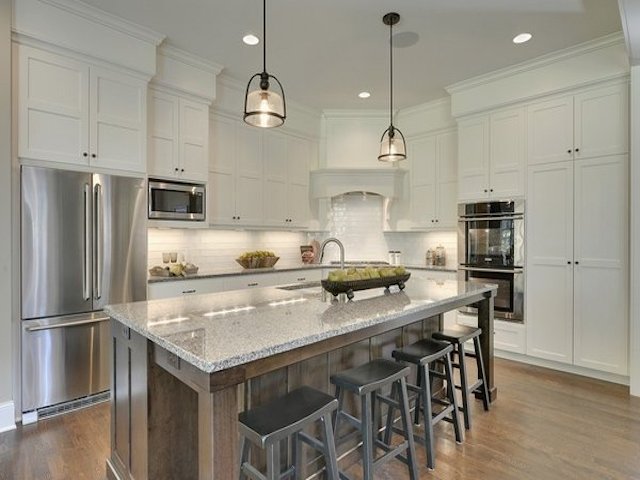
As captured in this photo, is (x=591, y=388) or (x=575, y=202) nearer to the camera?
(x=591, y=388)

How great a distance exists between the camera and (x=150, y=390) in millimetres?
1621

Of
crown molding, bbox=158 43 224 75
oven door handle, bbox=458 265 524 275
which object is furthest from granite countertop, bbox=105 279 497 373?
crown molding, bbox=158 43 224 75

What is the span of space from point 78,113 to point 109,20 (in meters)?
0.82

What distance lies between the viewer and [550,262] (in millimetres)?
3697

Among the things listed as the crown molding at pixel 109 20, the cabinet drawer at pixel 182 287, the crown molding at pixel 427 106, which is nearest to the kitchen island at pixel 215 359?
the cabinet drawer at pixel 182 287

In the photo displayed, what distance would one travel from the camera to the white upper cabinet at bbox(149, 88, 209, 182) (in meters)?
3.58

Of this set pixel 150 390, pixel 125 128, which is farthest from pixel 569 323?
pixel 125 128

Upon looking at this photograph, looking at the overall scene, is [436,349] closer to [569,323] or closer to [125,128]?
[569,323]

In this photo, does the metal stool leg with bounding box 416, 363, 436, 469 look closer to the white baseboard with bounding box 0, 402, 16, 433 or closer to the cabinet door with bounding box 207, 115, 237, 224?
the white baseboard with bounding box 0, 402, 16, 433

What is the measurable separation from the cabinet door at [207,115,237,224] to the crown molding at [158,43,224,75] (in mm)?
551

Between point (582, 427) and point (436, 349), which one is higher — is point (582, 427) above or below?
below

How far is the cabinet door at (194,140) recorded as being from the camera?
3.79 metres

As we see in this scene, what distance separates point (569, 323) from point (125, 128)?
177 inches

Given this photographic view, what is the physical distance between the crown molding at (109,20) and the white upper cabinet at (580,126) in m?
3.77
